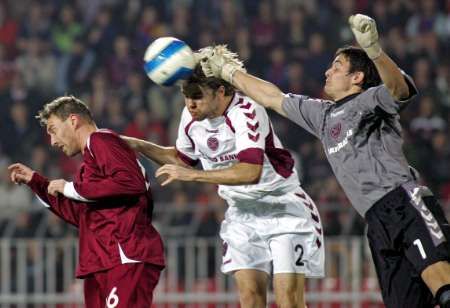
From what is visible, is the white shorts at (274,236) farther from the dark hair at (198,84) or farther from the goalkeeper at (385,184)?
the goalkeeper at (385,184)

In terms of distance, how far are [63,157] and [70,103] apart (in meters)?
6.99

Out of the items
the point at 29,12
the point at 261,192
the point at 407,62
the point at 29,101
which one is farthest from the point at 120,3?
the point at 261,192

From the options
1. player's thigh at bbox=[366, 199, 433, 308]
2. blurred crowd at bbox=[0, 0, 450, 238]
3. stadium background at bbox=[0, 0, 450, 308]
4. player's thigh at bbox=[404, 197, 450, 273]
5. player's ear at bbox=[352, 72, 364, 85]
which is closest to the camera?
player's thigh at bbox=[404, 197, 450, 273]

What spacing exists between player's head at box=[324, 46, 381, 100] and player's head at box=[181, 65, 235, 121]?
90 centimetres

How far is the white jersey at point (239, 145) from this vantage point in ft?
26.8

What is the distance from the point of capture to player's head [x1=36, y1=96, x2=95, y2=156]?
7.93 m

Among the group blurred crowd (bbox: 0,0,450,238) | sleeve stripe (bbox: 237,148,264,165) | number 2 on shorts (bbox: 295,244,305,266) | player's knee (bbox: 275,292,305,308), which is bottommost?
player's knee (bbox: 275,292,305,308)

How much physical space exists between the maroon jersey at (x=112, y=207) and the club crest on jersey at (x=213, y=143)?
68 centimetres

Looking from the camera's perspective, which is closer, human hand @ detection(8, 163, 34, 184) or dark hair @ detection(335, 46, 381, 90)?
dark hair @ detection(335, 46, 381, 90)

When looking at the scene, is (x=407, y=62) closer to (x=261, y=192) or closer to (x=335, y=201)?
(x=335, y=201)

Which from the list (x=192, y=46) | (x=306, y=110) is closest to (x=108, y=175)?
(x=306, y=110)

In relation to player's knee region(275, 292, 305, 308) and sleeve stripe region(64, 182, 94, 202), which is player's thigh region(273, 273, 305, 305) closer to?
player's knee region(275, 292, 305, 308)

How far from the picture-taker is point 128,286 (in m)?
7.65

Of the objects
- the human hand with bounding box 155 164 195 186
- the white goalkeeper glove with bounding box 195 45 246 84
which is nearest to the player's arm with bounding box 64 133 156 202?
the human hand with bounding box 155 164 195 186
